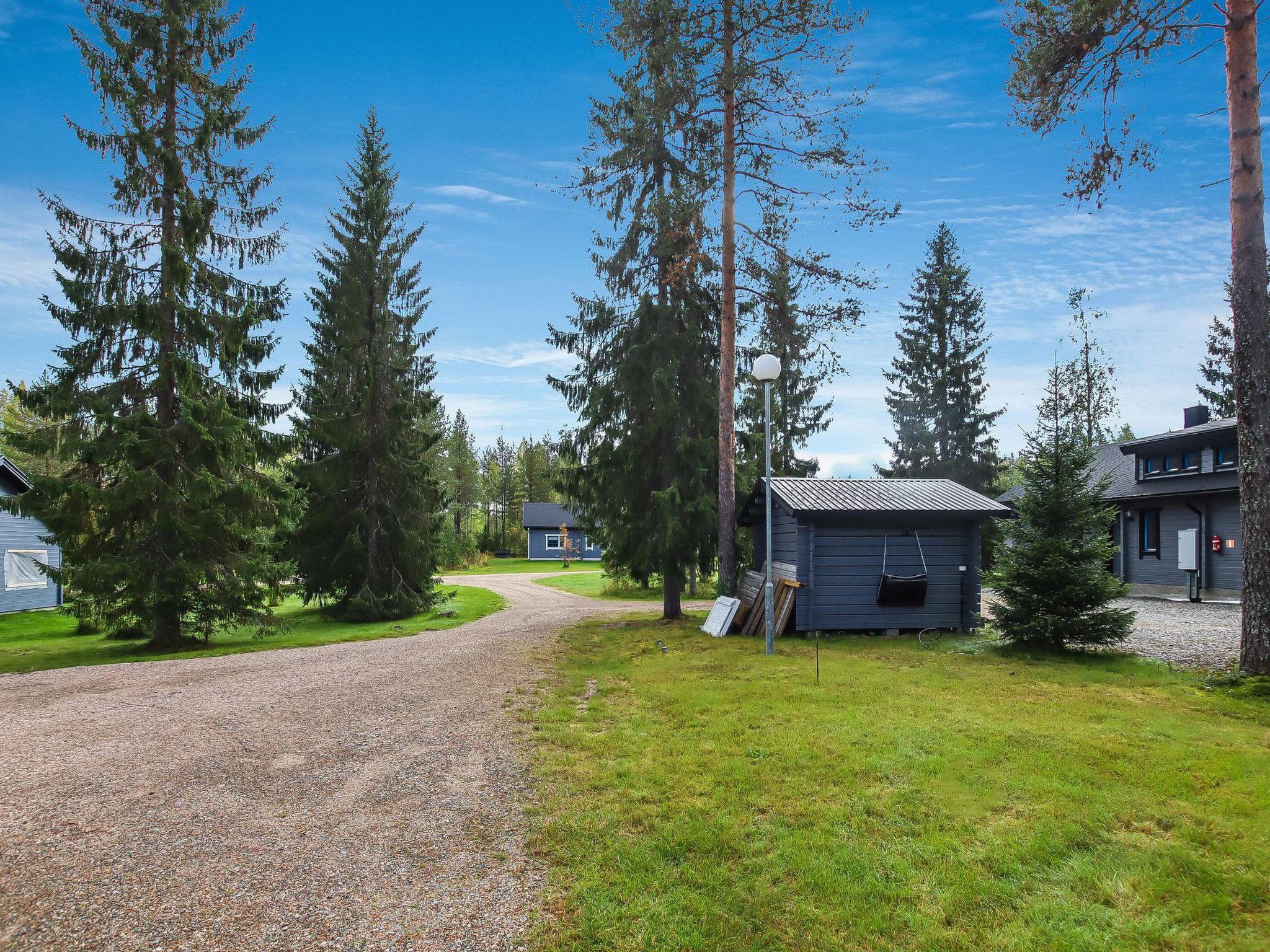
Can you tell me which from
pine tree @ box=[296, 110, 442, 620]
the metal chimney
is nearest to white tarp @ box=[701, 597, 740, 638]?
pine tree @ box=[296, 110, 442, 620]

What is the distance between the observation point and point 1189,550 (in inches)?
730

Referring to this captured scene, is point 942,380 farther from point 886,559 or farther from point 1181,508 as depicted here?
point 886,559

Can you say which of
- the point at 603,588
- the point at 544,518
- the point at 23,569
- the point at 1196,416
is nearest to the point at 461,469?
the point at 544,518

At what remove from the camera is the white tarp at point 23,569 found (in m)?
19.9

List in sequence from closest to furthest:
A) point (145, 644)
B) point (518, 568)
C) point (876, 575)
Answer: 1. point (876, 575)
2. point (145, 644)
3. point (518, 568)

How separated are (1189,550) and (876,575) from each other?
13.5 metres

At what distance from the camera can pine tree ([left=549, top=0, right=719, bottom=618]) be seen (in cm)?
1291

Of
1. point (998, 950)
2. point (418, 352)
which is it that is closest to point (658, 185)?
point (418, 352)

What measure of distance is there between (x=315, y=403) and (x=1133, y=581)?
26620 millimetres

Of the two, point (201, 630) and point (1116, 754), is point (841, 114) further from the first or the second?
point (201, 630)

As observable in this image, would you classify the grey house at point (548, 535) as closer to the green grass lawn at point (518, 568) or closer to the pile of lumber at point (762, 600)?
the green grass lawn at point (518, 568)

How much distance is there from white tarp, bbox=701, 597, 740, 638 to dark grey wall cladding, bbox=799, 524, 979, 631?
1.20 metres

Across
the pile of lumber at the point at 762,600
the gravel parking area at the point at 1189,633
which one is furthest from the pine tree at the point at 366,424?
the gravel parking area at the point at 1189,633

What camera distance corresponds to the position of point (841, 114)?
455 inches
